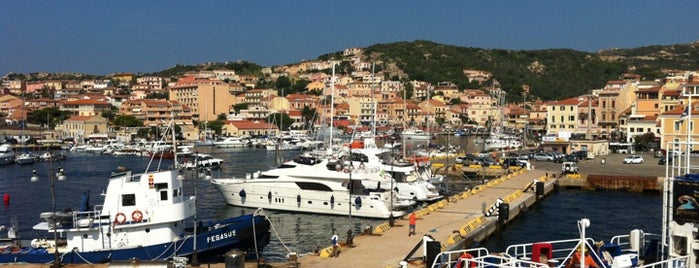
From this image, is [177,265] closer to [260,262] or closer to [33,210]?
[260,262]

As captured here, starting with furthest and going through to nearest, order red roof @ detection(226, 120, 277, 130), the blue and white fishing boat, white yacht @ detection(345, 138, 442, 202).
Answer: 1. red roof @ detection(226, 120, 277, 130)
2. white yacht @ detection(345, 138, 442, 202)
3. the blue and white fishing boat

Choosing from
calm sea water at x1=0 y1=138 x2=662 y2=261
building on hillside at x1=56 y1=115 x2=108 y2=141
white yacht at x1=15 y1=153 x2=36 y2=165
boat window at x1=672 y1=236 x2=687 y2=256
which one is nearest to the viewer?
boat window at x1=672 y1=236 x2=687 y2=256

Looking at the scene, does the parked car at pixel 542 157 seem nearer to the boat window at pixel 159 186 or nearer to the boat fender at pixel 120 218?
the boat window at pixel 159 186

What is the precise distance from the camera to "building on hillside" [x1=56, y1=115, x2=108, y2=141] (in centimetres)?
11938

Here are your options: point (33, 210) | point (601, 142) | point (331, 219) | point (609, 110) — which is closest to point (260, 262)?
point (331, 219)

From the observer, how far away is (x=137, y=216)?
2103cm

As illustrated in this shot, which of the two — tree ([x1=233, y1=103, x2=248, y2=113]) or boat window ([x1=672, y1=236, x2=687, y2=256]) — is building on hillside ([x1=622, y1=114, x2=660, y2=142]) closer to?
boat window ([x1=672, y1=236, x2=687, y2=256])

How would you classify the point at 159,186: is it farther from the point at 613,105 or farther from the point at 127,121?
the point at 127,121

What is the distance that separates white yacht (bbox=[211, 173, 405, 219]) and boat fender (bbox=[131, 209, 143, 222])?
13112 mm

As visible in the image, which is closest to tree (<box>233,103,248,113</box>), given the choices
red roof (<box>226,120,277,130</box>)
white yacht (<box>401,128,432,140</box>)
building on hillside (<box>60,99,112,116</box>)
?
red roof (<box>226,120,277,130</box>)

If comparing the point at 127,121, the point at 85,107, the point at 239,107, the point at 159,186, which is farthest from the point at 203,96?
the point at 159,186

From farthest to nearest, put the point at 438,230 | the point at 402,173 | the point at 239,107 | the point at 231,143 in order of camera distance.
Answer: the point at 239,107
the point at 231,143
the point at 402,173
the point at 438,230

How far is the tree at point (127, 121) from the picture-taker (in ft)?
401

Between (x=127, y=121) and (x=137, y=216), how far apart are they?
4218 inches
